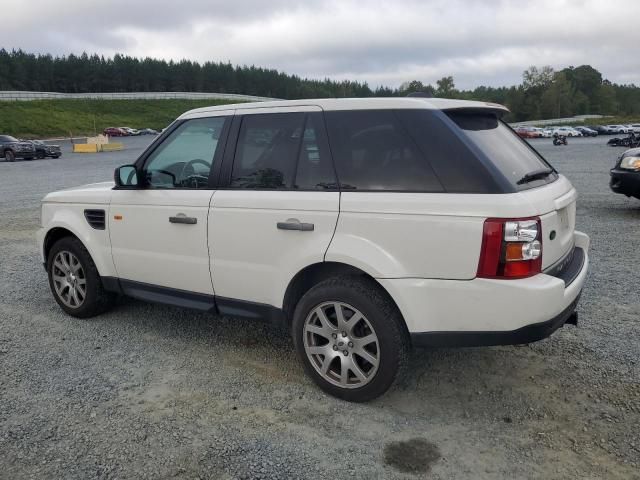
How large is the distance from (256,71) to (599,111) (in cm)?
8123

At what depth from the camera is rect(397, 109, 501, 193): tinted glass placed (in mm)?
2930

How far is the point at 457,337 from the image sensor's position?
9.94 ft

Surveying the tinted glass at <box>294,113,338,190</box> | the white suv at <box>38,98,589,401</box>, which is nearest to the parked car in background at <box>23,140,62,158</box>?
the white suv at <box>38,98,589,401</box>

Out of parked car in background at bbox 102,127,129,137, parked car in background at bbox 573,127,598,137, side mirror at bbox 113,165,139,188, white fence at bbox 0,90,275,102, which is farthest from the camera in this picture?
white fence at bbox 0,90,275,102

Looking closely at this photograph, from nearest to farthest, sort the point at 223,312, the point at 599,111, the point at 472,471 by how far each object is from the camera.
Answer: the point at 472,471, the point at 223,312, the point at 599,111

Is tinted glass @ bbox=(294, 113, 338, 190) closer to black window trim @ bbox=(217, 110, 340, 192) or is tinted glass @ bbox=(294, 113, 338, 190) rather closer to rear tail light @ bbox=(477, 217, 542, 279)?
black window trim @ bbox=(217, 110, 340, 192)

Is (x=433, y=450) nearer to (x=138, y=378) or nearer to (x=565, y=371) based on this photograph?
(x=565, y=371)

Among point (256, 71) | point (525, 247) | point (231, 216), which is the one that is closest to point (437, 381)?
point (525, 247)

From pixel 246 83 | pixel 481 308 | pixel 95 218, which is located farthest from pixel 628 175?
pixel 246 83

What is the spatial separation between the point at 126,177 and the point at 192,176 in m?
0.70

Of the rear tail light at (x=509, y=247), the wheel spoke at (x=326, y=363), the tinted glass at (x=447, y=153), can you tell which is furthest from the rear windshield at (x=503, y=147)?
the wheel spoke at (x=326, y=363)

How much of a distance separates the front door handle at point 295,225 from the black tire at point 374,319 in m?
0.35

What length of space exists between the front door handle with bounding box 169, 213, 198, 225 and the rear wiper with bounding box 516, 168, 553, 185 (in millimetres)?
2221

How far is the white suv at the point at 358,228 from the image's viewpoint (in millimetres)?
2908
